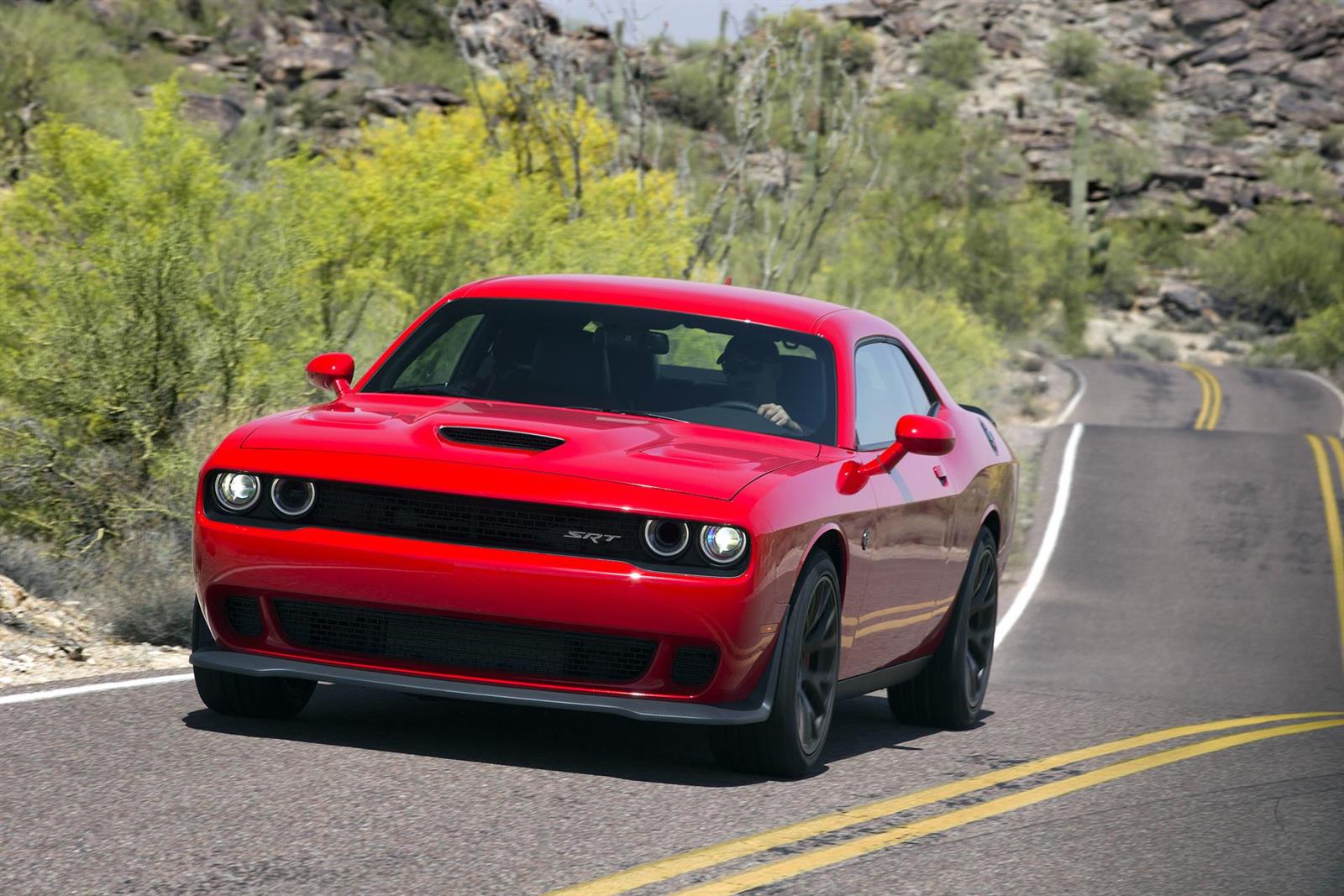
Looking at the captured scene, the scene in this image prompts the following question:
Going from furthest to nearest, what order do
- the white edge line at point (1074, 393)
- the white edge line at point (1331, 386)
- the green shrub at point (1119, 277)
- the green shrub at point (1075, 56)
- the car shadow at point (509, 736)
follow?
1. the green shrub at point (1075, 56)
2. the green shrub at point (1119, 277)
3. the white edge line at point (1331, 386)
4. the white edge line at point (1074, 393)
5. the car shadow at point (509, 736)

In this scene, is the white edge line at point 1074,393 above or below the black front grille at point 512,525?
below

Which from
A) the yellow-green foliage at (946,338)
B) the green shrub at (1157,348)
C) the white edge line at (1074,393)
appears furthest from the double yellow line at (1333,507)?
the green shrub at (1157,348)

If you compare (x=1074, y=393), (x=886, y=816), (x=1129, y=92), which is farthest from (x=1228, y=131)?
(x=886, y=816)

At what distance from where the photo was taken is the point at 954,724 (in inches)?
338

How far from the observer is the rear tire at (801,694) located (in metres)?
6.29

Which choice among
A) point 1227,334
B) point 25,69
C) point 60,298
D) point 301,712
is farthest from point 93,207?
point 1227,334

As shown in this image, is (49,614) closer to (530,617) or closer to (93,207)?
(530,617)

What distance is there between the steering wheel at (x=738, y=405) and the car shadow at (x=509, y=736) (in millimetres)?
1208

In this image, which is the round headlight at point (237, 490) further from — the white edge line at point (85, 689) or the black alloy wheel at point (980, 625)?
the black alloy wheel at point (980, 625)

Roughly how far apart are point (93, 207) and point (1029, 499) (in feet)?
62.8

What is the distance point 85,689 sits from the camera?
730 centimetres

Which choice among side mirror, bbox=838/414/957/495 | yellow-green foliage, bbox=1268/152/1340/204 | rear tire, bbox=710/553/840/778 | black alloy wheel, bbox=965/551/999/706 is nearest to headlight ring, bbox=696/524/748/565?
rear tire, bbox=710/553/840/778

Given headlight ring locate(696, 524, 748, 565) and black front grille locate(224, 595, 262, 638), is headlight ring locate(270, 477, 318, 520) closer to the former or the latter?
black front grille locate(224, 595, 262, 638)

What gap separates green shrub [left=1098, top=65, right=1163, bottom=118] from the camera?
11750 cm
